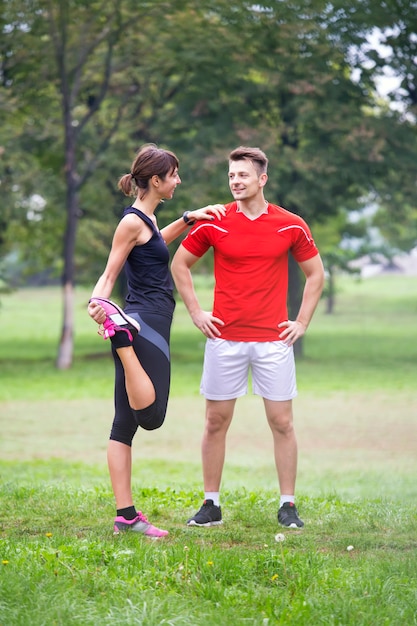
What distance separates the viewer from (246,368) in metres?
5.91

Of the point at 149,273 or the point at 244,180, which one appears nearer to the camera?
the point at 149,273

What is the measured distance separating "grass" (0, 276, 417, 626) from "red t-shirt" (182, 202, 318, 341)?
1.17 meters

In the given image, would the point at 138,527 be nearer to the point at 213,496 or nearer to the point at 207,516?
the point at 207,516

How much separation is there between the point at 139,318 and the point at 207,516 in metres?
1.26

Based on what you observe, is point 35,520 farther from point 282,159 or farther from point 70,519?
point 282,159

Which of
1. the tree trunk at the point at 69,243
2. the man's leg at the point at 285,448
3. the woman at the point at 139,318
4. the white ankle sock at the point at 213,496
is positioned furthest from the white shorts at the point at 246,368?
the tree trunk at the point at 69,243

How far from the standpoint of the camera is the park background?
4273 mm

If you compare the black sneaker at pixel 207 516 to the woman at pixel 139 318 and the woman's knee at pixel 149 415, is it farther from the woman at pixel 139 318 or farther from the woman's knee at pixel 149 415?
the woman's knee at pixel 149 415

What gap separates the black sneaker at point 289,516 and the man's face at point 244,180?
6.06 feet

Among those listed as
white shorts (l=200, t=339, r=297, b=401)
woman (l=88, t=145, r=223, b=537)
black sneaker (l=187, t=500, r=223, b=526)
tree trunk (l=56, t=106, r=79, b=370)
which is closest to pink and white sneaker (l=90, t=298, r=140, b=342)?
woman (l=88, t=145, r=223, b=537)

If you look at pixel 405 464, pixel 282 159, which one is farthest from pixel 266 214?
pixel 282 159

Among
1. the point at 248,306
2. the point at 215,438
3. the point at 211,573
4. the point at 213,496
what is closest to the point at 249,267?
the point at 248,306

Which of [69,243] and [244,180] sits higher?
[244,180]

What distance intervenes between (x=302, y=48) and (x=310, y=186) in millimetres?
3753
